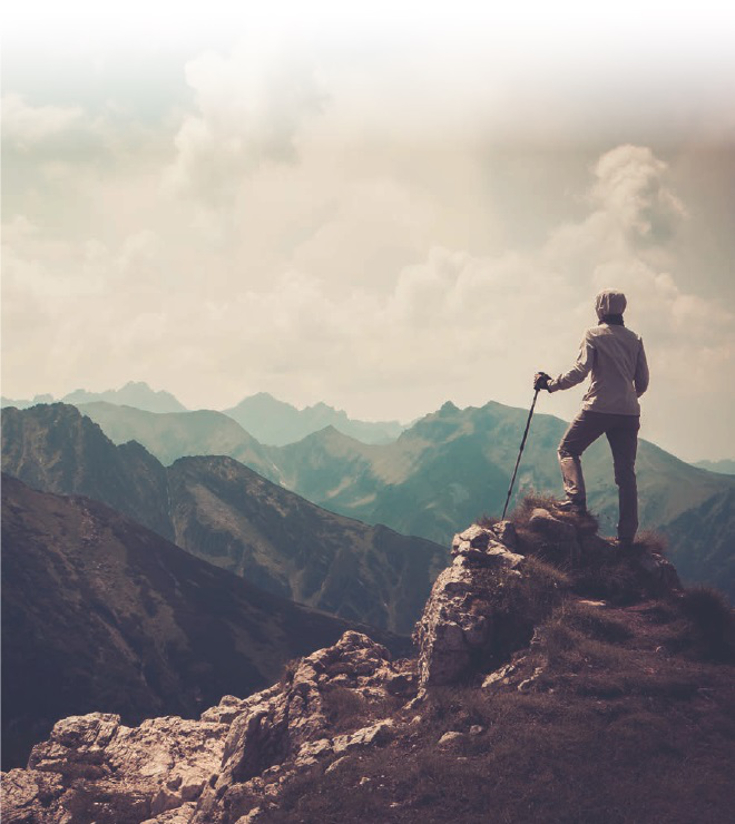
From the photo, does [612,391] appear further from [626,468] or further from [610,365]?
[626,468]

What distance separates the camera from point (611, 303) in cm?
1557

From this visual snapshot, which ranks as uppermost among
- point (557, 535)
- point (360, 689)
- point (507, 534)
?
point (557, 535)

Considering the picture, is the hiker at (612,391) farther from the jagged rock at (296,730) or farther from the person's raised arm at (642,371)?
the jagged rock at (296,730)

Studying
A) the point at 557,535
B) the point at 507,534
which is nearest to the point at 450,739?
the point at 507,534

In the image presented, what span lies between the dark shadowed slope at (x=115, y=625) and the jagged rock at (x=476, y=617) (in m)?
86.7

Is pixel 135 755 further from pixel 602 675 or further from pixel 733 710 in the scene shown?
pixel 733 710

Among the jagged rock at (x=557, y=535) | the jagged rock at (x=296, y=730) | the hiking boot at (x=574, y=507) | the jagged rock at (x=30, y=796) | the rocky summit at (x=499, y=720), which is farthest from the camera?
the jagged rock at (x=30, y=796)

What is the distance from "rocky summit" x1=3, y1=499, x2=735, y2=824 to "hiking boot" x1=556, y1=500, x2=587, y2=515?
0.22m

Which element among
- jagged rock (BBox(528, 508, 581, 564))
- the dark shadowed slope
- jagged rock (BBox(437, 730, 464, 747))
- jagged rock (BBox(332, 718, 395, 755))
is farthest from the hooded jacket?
the dark shadowed slope

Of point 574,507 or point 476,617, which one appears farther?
point 574,507

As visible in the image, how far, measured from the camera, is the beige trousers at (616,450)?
612 inches

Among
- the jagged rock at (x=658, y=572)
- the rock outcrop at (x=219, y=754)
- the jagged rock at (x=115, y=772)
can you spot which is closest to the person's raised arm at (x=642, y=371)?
the jagged rock at (x=658, y=572)

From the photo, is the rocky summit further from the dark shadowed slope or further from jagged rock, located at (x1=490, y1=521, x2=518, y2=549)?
the dark shadowed slope

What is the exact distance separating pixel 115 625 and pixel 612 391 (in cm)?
12591
